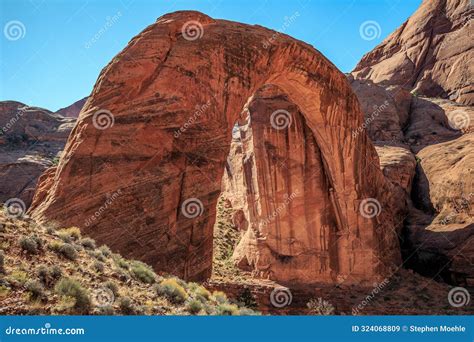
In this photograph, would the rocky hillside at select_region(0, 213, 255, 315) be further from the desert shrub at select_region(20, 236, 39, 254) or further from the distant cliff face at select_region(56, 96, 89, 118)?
the distant cliff face at select_region(56, 96, 89, 118)

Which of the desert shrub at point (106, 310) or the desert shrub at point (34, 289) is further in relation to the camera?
the desert shrub at point (106, 310)

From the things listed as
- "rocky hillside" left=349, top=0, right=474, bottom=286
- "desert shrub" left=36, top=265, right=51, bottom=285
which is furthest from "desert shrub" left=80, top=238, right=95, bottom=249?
"rocky hillside" left=349, top=0, right=474, bottom=286

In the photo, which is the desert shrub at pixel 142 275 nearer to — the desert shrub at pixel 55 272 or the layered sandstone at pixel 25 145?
the desert shrub at pixel 55 272

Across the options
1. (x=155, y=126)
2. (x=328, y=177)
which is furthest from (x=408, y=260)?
(x=155, y=126)

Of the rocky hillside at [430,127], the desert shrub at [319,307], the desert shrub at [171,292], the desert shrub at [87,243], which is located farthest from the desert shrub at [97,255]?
the rocky hillside at [430,127]

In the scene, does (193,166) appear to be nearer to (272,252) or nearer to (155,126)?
(155,126)

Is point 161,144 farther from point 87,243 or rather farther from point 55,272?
point 55,272
